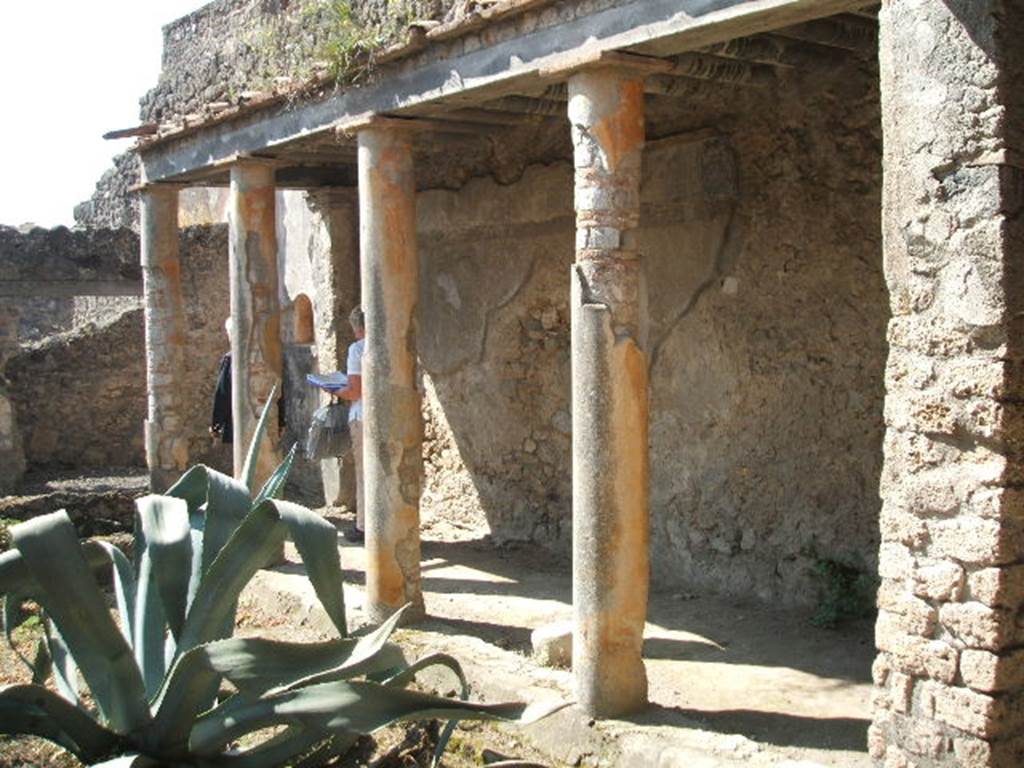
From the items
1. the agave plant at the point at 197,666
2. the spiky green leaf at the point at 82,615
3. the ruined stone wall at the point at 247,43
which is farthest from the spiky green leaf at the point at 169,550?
the ruined stone wall at the point at 247,43

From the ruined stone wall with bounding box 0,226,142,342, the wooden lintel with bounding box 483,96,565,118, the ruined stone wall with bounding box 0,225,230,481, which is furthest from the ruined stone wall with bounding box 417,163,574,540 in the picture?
the ruined stone wall with bounding box 0,226,142,342

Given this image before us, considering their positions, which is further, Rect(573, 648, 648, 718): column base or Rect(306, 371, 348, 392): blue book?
Rect(306, 371, 348, 392): blue book

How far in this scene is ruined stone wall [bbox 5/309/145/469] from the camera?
46.0 ft

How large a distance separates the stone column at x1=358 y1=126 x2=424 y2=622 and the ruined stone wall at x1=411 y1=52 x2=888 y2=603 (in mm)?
1481

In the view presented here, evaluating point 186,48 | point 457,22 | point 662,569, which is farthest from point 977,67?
point 186,48

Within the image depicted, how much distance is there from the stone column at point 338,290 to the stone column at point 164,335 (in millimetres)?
1224

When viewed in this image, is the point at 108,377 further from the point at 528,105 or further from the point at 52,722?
the point at 52,722

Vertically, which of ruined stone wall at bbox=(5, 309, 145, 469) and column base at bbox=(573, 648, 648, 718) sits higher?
ruined stone wall at bbox=(5, 309, 145, 469)

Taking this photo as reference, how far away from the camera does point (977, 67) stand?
136 inches

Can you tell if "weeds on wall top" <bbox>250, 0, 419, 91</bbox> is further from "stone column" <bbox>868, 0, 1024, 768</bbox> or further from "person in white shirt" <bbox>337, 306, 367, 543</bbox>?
"stone column" <bbox>868, 0, 1024, 768</bbox>

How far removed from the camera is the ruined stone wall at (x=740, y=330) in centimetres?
610

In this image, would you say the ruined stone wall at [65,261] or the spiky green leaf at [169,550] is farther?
the ruined stone wall at [65,261]

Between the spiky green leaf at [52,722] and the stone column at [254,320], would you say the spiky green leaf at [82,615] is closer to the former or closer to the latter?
the spiky green leaf at [52,722]

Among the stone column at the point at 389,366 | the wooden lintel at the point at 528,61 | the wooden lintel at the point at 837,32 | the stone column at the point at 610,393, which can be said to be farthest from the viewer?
the stone column at the point at 389,366
